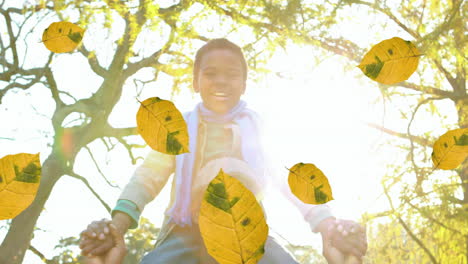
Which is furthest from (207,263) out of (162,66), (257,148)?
(162,66)

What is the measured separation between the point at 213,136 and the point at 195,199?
379 millimetres

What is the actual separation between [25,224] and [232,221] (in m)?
5.26

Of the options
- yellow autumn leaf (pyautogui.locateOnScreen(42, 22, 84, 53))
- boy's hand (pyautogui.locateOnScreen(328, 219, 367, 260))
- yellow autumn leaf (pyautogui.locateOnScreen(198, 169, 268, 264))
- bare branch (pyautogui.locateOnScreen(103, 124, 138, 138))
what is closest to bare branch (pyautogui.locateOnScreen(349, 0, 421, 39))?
boy's hand (pyautogui.locateOnScreen(328, 219, 367, 260))


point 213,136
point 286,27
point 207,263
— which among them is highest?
point 286,27

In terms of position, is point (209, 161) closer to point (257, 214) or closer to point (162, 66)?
point (257, 214)

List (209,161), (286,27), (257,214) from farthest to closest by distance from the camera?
(286,27)
(209,161)
(257,214)

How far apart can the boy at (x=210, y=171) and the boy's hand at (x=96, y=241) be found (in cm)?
38

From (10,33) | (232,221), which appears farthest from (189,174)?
(10,33)

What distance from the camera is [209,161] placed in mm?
1833

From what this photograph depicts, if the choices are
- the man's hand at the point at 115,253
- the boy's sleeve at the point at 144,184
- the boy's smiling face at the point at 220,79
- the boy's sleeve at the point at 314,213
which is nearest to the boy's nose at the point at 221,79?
the boy's smiling face at the point at 220,79

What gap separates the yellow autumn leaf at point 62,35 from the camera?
53 cm

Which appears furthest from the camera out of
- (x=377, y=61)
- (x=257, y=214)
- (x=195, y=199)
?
(x=195, y=199)

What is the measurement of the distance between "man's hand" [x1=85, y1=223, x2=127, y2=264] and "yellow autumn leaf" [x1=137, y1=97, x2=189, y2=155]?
1.80 ft

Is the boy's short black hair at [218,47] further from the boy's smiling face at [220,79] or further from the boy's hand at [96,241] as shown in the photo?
the boy's hand at [96,241]
